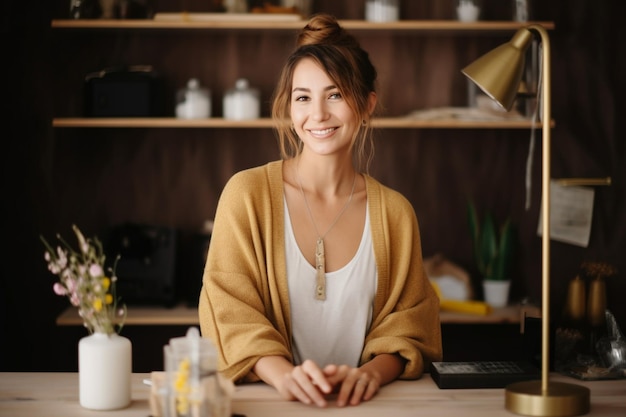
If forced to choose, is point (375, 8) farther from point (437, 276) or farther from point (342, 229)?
point (342, 229)

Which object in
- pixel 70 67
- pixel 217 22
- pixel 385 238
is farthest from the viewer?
pixel 70 67

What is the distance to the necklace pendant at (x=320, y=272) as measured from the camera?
193 cm

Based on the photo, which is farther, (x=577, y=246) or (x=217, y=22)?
(x=577, y=246)

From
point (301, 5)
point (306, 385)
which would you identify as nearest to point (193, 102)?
point (301, 5)

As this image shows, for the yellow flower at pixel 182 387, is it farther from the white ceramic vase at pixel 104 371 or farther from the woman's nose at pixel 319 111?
the woman's nose at pixel 319 111

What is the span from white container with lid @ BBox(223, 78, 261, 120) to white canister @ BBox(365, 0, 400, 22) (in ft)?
1.86

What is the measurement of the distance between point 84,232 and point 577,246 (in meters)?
2.19

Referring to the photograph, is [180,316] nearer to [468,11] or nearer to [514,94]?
[468,11]

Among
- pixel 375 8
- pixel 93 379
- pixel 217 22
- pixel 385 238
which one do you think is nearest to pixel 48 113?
pixel 217 22

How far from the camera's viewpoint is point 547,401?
1429 mm

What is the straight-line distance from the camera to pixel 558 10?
3.52m

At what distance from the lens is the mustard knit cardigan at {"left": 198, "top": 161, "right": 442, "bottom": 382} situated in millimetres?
1728

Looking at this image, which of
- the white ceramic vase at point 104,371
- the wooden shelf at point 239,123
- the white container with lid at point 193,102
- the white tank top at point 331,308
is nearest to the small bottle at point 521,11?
the wooden shelf at point 239,123

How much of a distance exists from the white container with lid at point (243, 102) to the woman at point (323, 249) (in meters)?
1.17
